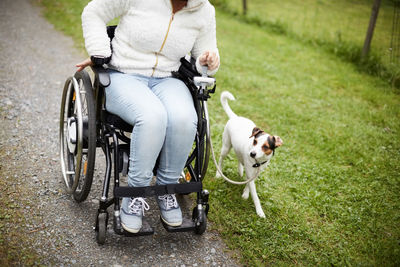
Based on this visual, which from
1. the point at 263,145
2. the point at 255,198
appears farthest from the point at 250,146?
the point at 255,198

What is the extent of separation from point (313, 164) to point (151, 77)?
1956 mm

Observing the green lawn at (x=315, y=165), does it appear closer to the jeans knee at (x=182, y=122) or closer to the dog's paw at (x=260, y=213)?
the dog's paw at (x=260, y=213)

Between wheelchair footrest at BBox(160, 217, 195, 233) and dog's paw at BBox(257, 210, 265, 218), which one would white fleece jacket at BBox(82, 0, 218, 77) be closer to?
wheelchair footrest at BBox(160, 217, 195, 233)

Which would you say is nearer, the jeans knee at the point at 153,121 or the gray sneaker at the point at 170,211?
the jeans knee at the point at 153,121

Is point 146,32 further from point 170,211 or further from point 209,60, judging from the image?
point 170,211

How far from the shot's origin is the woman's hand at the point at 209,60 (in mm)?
2061

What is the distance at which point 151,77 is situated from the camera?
86.0 inches

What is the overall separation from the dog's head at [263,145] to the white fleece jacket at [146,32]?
21.8 inches

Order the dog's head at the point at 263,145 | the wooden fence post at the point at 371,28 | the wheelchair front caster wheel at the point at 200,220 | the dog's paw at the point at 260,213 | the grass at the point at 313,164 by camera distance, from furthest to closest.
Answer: the wooden fence post at the point at 371,28, the dog's paw at the point at 260,213, the grass at the point at 313,164, the dog's head at the point at 263,145, the wheelchair front caster wheel at the point at 200,220

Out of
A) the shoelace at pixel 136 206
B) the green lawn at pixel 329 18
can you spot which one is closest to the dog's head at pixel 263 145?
the shoelace at pixel 136 206

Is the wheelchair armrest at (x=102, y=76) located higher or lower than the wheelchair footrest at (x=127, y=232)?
higher

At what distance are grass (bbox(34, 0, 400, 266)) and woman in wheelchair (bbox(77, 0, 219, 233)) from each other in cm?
70

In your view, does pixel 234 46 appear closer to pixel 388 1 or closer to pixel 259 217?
pixel 388 1

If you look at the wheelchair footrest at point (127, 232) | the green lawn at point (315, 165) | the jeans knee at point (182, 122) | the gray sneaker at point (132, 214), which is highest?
the jeans knee at point (182, 122)
